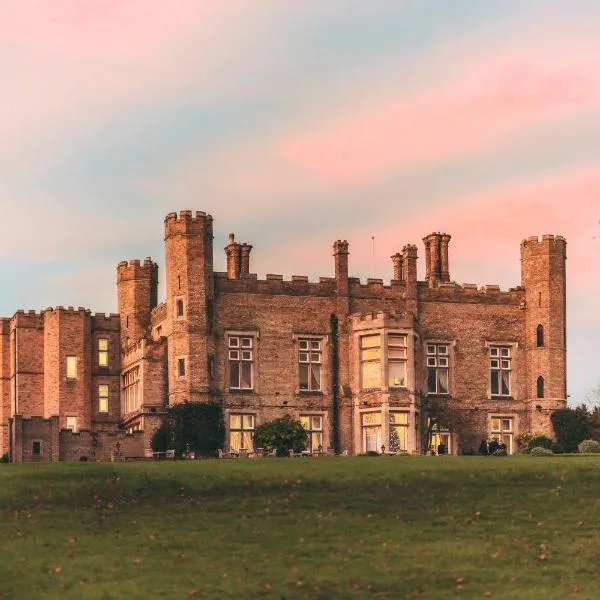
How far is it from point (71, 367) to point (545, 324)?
80.2ft

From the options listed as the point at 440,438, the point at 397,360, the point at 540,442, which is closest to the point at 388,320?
the point at 397,360

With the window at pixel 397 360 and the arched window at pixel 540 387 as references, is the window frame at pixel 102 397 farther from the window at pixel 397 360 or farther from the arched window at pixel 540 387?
the arched window at pixel 540 387

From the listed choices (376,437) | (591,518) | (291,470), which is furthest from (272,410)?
(591,518)

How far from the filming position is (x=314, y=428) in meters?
73.9

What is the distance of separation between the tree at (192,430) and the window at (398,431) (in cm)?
791

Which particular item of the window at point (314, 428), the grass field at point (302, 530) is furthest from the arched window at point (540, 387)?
the grass field at point (302, 530)

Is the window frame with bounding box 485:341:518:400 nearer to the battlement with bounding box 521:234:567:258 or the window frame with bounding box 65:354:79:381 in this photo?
the battlement with bounding box 521:234:567:258

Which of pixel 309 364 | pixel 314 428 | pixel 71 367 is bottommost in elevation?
pixel 314 428

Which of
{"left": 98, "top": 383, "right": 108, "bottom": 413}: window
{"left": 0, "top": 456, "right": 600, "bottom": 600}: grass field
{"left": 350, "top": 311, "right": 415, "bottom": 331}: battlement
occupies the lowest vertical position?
{"left": 0, "top": 456, "right": 600, "bottom": 600}: grass field

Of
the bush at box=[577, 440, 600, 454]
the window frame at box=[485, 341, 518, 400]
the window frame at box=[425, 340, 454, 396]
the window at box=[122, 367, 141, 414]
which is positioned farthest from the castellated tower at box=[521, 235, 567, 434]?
the window at box=[122, 367, 141, 414]

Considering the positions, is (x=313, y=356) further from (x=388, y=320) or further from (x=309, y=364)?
(x=388, y=320)

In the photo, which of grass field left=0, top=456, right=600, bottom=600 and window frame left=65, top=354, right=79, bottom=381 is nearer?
grass field left=0, top=456, right=600, bottom=600

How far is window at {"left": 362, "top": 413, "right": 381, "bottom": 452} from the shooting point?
72188mm

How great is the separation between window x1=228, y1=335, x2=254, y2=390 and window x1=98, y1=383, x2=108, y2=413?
9683 mm
